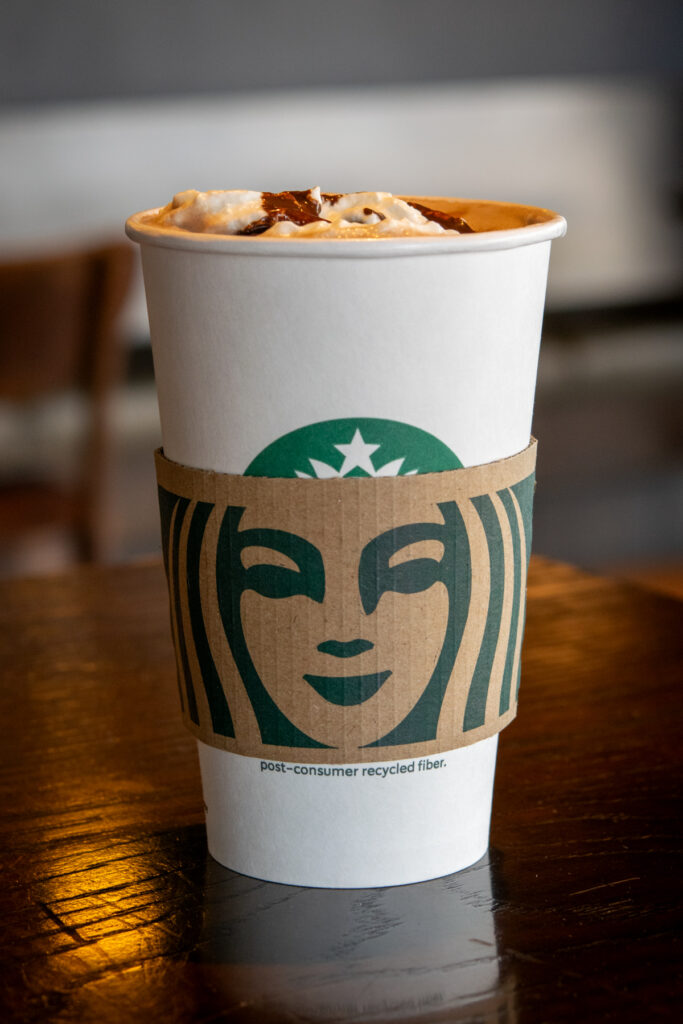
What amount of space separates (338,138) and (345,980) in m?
2.52

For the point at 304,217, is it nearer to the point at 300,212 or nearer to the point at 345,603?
the point at 300,212

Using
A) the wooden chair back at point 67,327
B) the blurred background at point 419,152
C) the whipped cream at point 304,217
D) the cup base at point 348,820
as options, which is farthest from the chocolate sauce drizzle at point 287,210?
the blurred background at point 419,152

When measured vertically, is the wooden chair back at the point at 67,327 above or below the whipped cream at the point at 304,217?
below

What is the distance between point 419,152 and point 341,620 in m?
2.46

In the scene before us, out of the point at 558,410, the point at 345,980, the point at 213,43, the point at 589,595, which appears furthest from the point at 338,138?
the point at 345,980

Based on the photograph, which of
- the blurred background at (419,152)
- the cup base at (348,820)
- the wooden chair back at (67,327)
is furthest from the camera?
the blurred background at (419,152)

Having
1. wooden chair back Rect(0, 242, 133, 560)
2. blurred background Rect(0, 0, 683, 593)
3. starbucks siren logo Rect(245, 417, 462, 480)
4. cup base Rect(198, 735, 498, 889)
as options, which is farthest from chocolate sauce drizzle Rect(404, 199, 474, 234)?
blurred background Rect(0, 0, 683, 593)

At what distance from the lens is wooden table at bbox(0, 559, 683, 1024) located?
50cm

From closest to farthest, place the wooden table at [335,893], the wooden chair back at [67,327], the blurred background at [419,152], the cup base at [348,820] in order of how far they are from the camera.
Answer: the wooden table at [335,893], the cup base at [348,820], the wooden chair back at [67,327], the blurred background at [419,152]

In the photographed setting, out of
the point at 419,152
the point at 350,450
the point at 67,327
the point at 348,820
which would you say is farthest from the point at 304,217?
the point at 419,152

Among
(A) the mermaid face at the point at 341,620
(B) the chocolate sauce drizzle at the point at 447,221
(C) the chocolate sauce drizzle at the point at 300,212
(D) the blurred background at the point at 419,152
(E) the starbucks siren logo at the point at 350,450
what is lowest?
(D) the blurred background at the point at 419,152

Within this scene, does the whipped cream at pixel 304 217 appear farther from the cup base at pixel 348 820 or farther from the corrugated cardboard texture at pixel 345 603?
the cup base at pixel 348 820

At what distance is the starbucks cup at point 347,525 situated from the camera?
1.82 feet

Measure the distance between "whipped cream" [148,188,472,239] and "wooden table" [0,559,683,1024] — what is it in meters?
0.31
